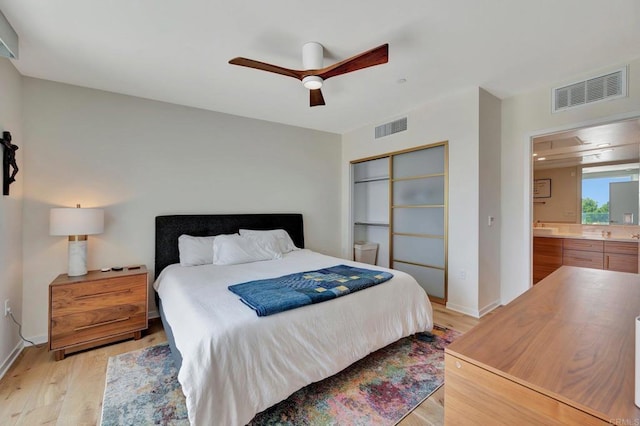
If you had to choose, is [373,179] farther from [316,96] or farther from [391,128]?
[316,96]

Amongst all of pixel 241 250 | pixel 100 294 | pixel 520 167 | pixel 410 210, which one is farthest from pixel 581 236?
pixel 100 294

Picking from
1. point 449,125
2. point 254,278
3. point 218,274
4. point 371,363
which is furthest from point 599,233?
point 218,274

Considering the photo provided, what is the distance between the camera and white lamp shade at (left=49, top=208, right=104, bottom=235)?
2455 millimetres

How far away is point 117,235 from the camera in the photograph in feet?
9.90

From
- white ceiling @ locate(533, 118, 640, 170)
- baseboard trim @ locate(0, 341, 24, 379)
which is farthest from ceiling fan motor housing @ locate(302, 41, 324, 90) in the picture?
baseboard trim @ locate(0, 341, 24, 379)

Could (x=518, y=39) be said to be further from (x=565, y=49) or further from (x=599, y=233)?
(x=599, y=233)

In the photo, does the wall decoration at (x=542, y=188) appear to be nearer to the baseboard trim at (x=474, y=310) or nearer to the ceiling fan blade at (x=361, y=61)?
the baseboard trim at (x=474, y=310)

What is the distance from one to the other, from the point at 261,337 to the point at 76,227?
214cm

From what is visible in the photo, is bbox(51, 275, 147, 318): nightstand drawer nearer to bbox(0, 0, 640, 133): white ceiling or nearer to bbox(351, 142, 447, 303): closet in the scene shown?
bbox(0, 0, 640, 133): white ceiling

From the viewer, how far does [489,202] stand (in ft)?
10.6

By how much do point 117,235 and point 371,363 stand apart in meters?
2.88

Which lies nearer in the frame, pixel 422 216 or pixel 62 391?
pixel 62 391

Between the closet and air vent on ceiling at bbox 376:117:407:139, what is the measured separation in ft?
1.07

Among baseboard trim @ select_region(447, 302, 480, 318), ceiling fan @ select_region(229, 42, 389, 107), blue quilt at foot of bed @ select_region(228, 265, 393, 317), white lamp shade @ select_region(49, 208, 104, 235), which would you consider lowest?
baseboard trim @ select_region(447, 302, 480, 318)
